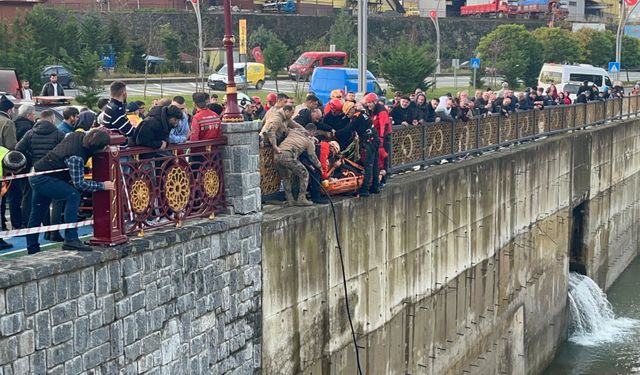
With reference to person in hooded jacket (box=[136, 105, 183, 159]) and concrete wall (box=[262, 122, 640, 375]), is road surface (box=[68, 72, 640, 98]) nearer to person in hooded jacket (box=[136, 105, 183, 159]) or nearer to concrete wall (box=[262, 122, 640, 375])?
concrete wall (box=[262, 122, 640, 375])

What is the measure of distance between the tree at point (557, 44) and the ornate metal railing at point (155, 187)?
2085 inches

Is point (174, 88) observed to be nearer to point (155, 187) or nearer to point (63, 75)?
point (63, 75)

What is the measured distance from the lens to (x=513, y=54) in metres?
55.6

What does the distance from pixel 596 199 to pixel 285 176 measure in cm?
1703

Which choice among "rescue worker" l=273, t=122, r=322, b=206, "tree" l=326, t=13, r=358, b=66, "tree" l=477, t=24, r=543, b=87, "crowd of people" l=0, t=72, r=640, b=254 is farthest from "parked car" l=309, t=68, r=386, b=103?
"tree" l=477, t=24, r=543, b=87

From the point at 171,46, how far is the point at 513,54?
19.2 metres

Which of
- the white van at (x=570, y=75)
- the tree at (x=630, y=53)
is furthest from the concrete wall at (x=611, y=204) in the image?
the tree at (x=630, y=53)

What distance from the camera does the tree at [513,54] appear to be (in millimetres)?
54812

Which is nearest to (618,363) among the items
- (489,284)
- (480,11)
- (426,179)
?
(489,284)

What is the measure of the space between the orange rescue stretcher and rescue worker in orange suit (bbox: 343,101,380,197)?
0.09 m

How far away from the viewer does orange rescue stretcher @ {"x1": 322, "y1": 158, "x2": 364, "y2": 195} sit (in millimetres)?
12617

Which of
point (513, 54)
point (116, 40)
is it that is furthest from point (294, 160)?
point (513, 54)

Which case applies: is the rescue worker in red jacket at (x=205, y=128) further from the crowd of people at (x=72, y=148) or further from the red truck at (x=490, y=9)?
the red truck at (x=490, y=9)

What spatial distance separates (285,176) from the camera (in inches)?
473
